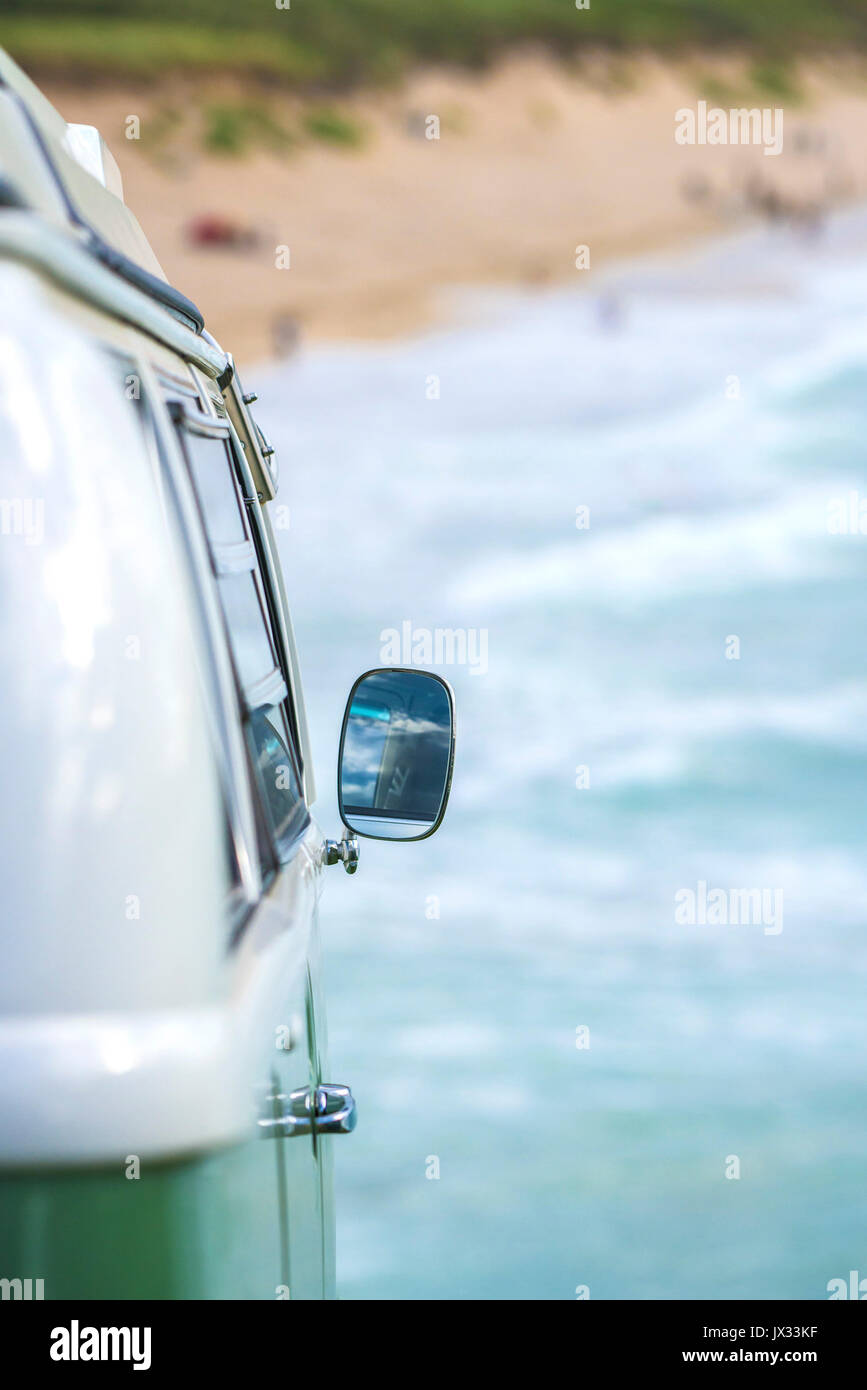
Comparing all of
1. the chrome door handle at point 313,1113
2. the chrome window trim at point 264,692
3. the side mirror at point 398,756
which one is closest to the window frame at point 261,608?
the chrome window trim at point 264,692

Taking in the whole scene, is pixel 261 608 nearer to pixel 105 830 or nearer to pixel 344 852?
pixel 344 852

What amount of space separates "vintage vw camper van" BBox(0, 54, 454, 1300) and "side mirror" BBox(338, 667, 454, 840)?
79 centimetres

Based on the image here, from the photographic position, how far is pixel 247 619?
167cm

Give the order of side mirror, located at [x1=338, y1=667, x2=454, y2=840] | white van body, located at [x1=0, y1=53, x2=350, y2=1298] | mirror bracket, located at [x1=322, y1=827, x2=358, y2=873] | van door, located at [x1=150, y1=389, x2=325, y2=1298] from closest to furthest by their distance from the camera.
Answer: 1. white van body, located at [x1=0, y1=53, x2=350, y2=1298]
2. van door, located at [x1=150, y1=389, x2=325, y2=1298]
3. side mirror, located at [x1=338, y1=667, x2=454, y2=840]
4. mirror bracket, located at [x1=322, y1=827, x2=358, y2=873]

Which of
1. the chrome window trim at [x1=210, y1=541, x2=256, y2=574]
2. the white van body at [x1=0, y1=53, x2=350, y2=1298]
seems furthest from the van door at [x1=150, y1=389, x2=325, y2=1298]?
the white van body at [x1=0, y1=53, x2=350, y2=1298]

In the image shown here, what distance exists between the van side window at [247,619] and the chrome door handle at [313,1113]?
272 millimetres

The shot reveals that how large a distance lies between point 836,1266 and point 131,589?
4947mm

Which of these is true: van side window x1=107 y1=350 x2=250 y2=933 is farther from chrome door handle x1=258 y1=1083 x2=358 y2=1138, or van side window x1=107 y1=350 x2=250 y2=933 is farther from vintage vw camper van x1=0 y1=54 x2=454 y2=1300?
chrome door handle x1=258 y1=1083 x2=358 y2=1138

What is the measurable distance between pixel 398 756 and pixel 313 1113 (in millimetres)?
647

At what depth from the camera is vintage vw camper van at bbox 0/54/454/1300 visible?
3.06ft

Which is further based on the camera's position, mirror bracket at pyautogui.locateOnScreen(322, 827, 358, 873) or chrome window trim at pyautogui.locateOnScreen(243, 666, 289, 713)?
mirror bracket at pyautogui.locateOnScreen(322, 827, 358, 873)

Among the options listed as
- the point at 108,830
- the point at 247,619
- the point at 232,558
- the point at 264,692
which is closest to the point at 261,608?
the point at 247,619

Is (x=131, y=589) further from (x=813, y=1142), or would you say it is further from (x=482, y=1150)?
(x=813, y=1142)

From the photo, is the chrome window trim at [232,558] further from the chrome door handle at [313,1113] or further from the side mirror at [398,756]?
the chrome door handle at [313,1113]
